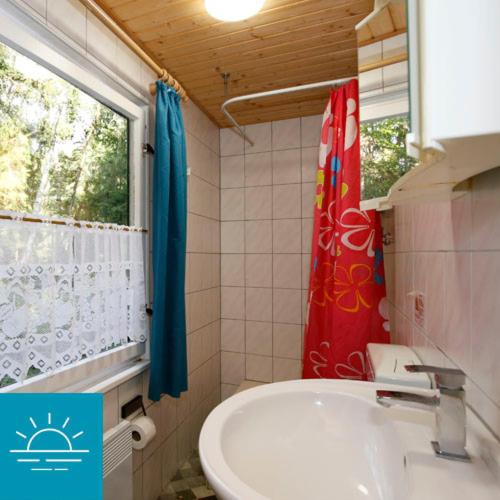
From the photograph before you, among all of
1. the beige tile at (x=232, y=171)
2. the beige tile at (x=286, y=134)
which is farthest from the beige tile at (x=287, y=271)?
the beige tile at (x=286, y=134)

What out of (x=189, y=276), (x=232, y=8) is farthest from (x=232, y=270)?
(x=232, y=8)

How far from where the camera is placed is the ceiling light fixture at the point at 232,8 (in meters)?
1.10

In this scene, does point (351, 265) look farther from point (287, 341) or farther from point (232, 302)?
point (232, 302)

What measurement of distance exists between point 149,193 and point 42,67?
62 centimetres

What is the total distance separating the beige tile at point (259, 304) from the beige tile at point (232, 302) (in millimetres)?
48

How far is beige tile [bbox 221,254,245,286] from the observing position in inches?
89.5

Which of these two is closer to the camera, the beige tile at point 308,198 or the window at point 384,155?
the window at point 384,155

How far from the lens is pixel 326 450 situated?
73 cm

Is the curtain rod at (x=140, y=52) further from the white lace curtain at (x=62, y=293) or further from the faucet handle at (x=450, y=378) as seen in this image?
the faucet handle at (x=450, y=378)

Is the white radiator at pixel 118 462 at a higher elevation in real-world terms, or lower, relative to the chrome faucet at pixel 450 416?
lower

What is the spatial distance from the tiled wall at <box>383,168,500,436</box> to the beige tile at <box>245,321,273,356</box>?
1201 millimetres

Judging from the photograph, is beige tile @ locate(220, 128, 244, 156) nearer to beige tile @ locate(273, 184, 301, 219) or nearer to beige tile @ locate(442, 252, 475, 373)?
beige tile @ locate(273, 184, 301, 219)

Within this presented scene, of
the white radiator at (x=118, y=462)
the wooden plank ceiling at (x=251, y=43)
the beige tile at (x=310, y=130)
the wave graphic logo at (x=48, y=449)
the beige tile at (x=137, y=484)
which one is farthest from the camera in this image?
the beige tile at (x=310, y=130)

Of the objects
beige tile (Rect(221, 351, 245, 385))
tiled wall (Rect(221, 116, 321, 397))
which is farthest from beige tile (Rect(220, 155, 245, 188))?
beige tile (Rect(221, 351, 245, 385))
